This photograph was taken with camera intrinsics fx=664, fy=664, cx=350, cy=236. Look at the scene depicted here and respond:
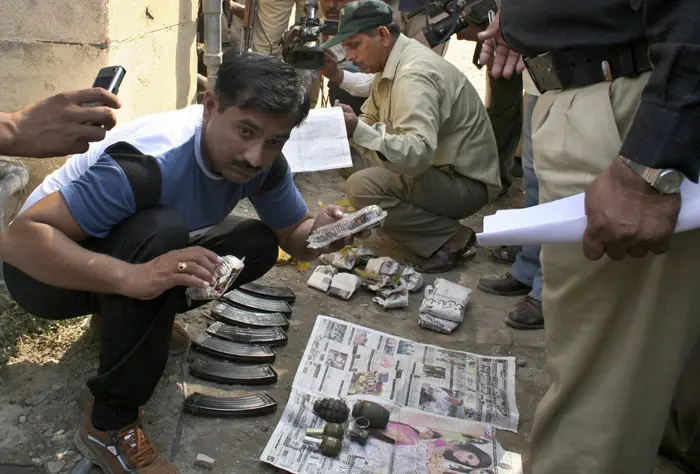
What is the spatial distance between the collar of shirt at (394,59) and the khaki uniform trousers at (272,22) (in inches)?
73.2

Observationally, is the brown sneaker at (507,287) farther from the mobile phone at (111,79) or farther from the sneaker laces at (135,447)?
the mobile phone at (111,79)

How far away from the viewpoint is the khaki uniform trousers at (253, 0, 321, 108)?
5.33m

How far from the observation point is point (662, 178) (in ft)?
4.19

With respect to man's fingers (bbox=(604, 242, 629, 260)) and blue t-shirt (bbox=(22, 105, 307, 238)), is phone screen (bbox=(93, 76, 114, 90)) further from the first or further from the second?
man's fingers (bbox=(604, 242, 629, 260))

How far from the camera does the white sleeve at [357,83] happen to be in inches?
170

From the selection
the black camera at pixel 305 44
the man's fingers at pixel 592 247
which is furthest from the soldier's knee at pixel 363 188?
the man's fingers at pixel 592 247

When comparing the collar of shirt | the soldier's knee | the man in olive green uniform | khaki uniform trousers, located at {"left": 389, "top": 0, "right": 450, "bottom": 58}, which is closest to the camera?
the man in olive green uniform

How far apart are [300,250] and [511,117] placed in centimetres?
249

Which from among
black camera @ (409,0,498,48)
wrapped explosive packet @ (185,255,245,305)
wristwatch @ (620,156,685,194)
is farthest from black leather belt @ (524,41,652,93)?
black camera @ (409,0,498,48)

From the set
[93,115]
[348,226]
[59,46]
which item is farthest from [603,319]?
[59,46]

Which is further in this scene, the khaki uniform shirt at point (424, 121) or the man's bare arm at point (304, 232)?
the khaki uniform shirt at point (424, 121)

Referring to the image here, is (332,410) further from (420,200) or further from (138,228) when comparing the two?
(420,200)

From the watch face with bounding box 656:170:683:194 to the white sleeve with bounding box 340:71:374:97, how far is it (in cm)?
318

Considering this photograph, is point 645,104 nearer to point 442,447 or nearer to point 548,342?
point 548,342
